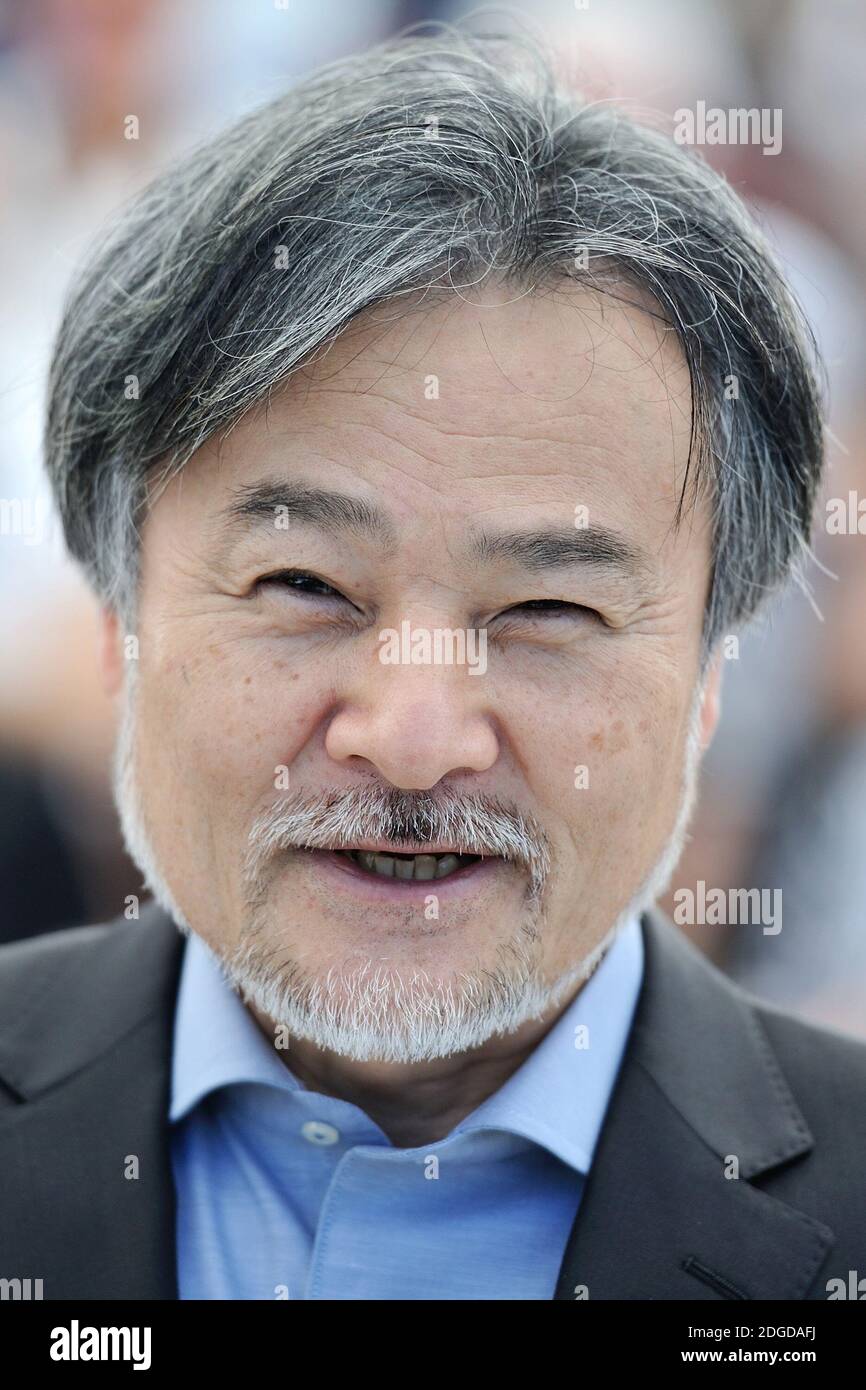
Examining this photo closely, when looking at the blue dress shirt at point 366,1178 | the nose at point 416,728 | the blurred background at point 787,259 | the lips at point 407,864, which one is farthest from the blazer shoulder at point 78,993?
the blurred background at point 787,259

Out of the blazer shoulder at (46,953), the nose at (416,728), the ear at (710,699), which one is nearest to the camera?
the nose at (416,728)

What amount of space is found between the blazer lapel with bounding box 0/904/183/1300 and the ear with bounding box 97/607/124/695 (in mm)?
413

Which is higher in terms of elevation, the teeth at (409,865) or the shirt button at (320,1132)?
the teeth at (409,865)

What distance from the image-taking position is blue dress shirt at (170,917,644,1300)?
1766mm

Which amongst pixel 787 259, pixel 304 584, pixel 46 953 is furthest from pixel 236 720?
pixel 787 259

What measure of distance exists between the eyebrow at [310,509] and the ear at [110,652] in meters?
0.44

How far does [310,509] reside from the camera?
1642mm

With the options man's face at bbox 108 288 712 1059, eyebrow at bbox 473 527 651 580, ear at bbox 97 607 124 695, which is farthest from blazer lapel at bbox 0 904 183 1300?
eyebrow at bbox 473 527 651 580

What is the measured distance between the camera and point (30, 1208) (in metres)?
1.77

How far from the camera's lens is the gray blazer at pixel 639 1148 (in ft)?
5.58

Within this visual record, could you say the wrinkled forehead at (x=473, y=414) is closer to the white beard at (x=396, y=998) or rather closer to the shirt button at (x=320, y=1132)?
the white beard at (x=396, y=998)

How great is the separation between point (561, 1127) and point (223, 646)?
2.75 feet

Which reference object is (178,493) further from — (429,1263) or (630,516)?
(429,1263)
